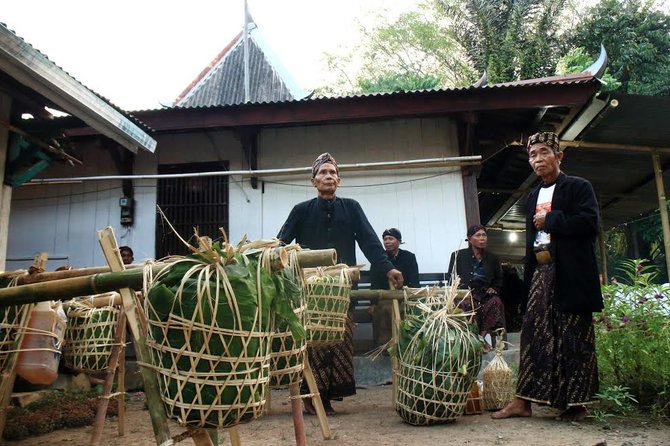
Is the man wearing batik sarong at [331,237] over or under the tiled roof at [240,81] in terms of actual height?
under

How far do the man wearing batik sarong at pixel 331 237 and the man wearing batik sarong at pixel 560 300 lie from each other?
1085mm

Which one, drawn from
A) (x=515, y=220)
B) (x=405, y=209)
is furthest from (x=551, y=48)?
(x=405, y=209)

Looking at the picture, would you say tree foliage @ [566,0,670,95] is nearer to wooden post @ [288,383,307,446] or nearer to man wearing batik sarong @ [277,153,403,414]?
man wearing batik sarong @ [277,153,403,414]

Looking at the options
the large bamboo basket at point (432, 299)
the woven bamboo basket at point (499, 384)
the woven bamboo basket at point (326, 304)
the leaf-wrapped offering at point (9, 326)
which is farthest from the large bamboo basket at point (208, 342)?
the woven bamboo basket at point (499, 384)

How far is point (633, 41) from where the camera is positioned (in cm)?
1677

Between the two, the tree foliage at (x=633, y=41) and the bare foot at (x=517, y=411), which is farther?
the tree foliage at (x=633, y=41)

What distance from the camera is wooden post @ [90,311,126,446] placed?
117 inches

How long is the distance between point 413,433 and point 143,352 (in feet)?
7.64

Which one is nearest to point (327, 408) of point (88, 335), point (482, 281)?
point (88, 335)

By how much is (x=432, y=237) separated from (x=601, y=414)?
159 inches

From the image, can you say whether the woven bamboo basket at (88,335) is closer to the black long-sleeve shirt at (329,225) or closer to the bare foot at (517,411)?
the black long-sleeve shirt at (329,225)

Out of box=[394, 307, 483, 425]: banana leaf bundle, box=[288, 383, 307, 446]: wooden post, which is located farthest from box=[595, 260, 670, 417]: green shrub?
box=[288, 383, 307, 446]: wooden post

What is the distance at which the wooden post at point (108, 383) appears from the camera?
2963 mm

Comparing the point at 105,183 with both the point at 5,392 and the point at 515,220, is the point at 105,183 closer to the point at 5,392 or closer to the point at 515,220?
the point at 5,392
